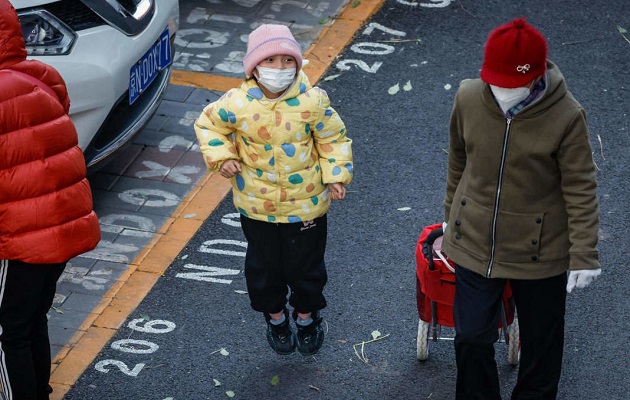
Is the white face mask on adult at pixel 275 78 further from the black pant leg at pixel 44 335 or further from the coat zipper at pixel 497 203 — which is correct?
the black pant leg at pixel 44 335

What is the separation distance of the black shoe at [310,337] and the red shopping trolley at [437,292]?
0.51 metres

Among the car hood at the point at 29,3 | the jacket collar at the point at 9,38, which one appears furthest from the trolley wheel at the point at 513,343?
the car hood at the point at 29,3

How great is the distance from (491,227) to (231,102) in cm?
122

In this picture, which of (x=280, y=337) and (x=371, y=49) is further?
(x=371, y=49)

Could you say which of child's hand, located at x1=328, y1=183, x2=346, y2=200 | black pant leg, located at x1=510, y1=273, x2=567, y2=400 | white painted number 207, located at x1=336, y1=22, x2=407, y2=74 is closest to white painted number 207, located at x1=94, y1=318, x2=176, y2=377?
child's hand, located at x1=328, y1=183, x2=346, y2=200

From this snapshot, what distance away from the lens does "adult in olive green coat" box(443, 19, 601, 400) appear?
161 inches

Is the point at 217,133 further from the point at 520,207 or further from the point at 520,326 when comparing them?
the point at 520,326

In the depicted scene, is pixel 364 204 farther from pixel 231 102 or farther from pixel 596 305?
pixel 231 102

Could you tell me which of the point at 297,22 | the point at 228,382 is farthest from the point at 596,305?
the point at 297,22

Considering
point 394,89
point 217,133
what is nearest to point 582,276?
point 217,133

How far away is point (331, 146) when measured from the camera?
4.85 m

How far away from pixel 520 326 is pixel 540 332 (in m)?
0.10

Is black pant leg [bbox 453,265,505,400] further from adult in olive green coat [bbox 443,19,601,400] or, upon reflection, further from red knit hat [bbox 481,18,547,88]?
red knit hat [bbox 481,18,547,88]

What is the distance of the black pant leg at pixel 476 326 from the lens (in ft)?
14.5
